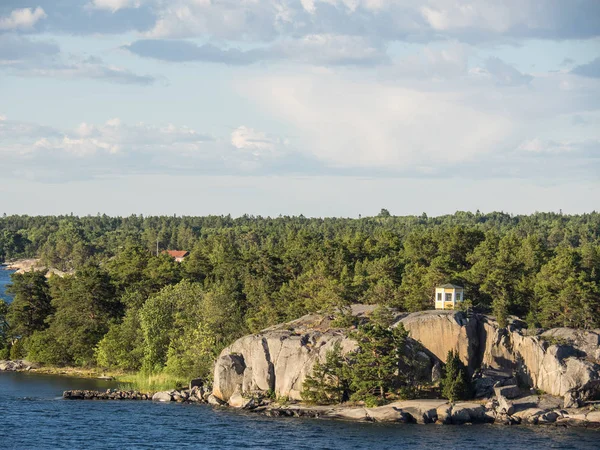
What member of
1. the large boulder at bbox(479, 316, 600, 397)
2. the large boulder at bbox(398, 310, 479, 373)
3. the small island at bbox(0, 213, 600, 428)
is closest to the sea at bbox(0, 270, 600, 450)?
the small island at bbox(0, 213, 600, 428)

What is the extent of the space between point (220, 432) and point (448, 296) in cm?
2442

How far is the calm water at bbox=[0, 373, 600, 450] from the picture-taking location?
60.7 metres

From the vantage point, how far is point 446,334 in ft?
241

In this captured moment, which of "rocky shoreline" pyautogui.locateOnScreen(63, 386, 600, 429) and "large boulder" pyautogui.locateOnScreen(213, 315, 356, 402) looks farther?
"large boulder" pyautogui.locateOnScreen(213, 315, 356, 402)

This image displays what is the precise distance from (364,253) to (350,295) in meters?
23.0

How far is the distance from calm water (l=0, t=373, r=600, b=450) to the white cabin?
14823 mm

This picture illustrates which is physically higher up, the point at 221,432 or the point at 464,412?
the point at 464,412

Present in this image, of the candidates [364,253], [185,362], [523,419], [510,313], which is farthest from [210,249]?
[523,419]

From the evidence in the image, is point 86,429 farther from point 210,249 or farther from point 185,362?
point 210,249

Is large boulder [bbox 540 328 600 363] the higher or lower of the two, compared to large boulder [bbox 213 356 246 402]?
higher

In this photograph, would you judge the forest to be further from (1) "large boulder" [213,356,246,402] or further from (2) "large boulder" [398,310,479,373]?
(1) "large boulder" [213,356,246,402]

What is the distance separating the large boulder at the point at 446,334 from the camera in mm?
73125

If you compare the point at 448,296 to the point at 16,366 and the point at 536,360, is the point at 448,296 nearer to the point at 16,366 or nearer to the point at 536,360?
the point at 536,360

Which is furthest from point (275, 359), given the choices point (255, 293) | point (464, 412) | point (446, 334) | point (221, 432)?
point (255, 293)
